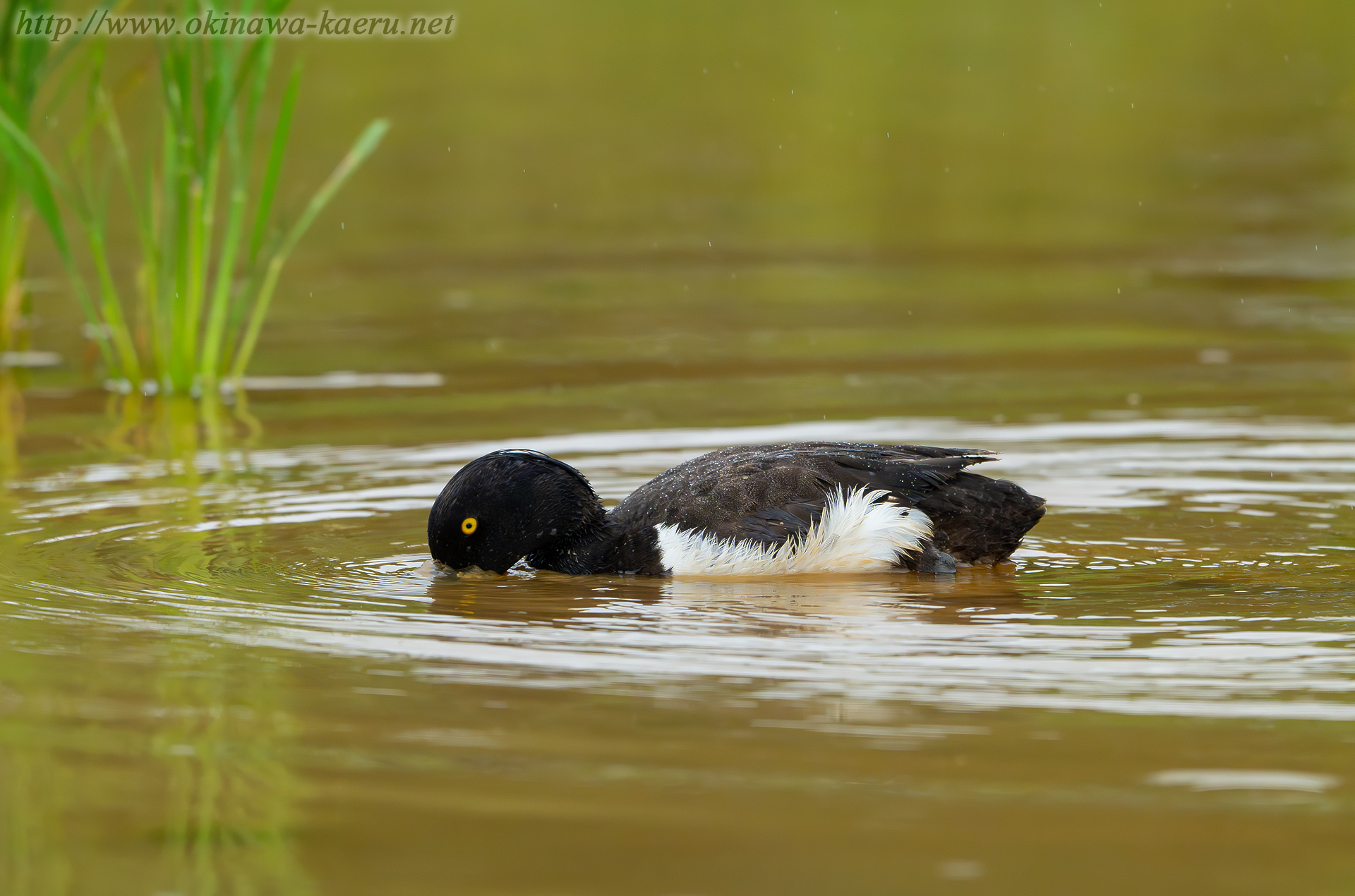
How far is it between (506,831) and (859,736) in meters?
1.05

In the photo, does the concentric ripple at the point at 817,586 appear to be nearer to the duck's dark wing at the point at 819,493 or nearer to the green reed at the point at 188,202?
the duck's dark wing at the point at 819,493

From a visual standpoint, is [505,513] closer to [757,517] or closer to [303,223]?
[757,517]

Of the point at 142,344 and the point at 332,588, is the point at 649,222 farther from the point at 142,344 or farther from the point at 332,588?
the point at 332,588

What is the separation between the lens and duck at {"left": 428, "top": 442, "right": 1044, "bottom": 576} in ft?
22.7

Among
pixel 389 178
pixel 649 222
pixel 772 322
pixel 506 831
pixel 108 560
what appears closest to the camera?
pixel 506 831

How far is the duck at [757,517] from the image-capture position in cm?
691

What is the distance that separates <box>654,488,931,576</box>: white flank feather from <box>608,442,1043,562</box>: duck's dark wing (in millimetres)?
34

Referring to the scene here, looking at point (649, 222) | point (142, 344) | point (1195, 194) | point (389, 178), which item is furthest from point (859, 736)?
point (389, 178)

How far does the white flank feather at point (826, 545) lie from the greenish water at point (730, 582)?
15cm

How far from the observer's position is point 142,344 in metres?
11.3

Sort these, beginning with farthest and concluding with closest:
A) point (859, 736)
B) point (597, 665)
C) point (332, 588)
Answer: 1. point (332, 588)
2. point (597, 665)
3. point (859, 736)
